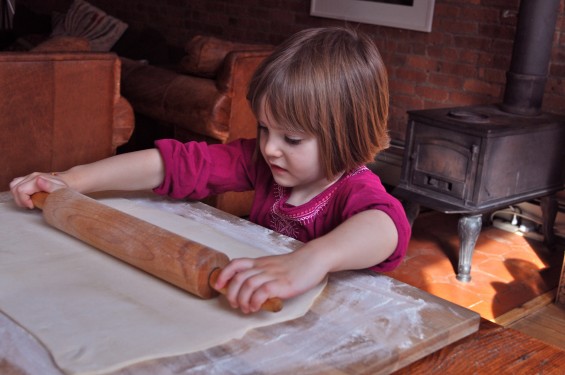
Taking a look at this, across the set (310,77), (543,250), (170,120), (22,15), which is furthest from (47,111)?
(22,15)

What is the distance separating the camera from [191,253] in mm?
1022

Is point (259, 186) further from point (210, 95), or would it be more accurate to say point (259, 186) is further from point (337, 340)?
point (210, 95)

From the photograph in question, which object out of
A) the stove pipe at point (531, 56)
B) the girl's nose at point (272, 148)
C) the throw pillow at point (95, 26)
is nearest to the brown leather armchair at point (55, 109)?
the girl's nose at point (272, 148)

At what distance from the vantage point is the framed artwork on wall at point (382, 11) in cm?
425

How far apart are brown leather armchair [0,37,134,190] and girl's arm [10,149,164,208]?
4.79ft

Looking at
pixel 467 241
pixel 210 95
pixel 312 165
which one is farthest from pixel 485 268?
pixel 312 165

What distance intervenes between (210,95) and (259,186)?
6.52 ft

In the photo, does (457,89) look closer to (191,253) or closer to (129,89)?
(129,89)

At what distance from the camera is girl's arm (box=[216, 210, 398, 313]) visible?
93 cm

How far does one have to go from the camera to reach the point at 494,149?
3174 millimetres

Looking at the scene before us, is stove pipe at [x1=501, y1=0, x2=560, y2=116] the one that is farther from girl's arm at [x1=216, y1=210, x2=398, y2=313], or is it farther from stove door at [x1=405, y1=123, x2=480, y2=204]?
A: girl's arm at [x1=216, y1=210, x2=398, y2=313]

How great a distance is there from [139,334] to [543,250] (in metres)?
3.28

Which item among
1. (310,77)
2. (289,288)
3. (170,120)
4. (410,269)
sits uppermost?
(310,77)

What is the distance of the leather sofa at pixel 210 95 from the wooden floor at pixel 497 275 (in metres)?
0.99
